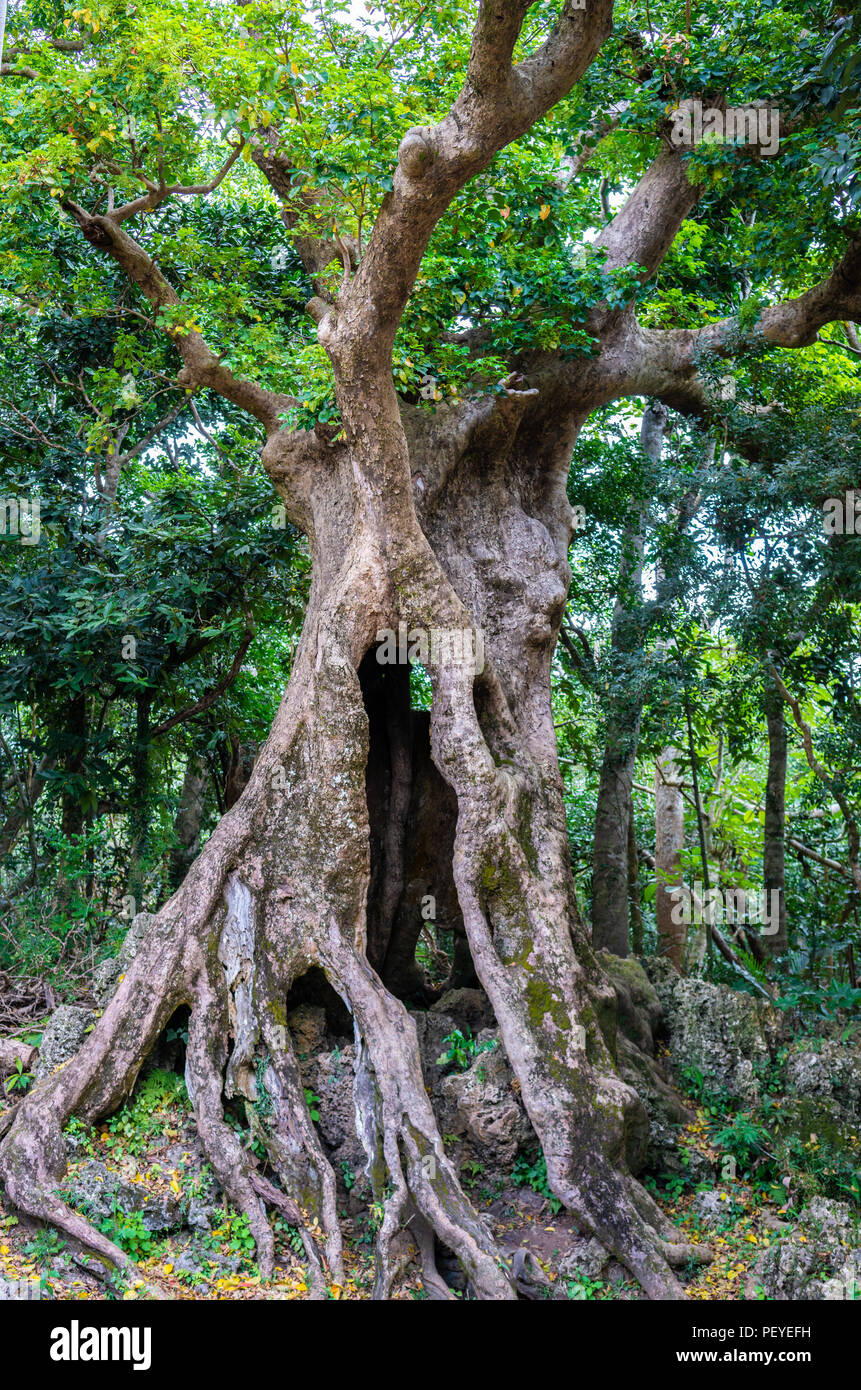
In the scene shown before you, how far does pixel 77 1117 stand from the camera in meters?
5.73

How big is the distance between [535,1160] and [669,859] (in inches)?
205

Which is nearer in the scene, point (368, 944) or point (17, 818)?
point (368, 944)

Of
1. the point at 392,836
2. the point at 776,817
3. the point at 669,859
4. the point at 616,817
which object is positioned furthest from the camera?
the point at 669,859

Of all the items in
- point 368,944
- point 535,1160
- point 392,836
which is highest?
point 392,836

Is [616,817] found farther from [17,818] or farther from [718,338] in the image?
[17,818]

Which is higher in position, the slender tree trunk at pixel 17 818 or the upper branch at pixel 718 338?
the upper branch at pixel 718 338

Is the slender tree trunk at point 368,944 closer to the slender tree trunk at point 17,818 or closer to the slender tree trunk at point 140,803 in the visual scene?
the slender tree trunk at point 140,803

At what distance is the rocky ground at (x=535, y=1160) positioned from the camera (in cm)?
522

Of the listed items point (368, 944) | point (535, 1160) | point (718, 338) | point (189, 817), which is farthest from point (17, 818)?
point (718, 338)

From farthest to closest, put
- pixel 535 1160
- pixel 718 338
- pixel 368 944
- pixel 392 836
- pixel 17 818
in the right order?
pixel 17 818 < pixel 718 338 < pixel 392 836 < pixel 368 944 < pixel 535 1160

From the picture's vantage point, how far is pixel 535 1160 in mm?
6320

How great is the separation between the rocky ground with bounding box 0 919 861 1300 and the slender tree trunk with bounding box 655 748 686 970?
8.66ft

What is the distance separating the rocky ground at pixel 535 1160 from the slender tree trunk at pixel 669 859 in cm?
264

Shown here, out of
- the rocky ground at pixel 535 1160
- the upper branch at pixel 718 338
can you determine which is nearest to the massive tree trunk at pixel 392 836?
the rocky ground at pixel 535 1160
